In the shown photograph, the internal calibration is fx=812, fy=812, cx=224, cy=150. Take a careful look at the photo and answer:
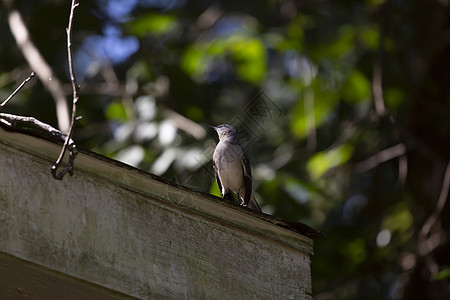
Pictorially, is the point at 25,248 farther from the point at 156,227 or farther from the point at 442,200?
the point at 442,200

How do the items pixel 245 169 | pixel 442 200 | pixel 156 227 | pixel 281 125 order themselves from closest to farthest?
pixel 156 227 → pixel 245 169 → pixel 442 200 → pixel 281 125

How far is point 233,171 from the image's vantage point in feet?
17.0

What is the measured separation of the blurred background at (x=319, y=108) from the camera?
20.9 ft

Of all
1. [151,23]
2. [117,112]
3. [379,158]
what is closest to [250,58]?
[151,23]

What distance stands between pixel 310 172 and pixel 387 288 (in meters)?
1.16

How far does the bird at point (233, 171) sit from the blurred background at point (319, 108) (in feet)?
1.87

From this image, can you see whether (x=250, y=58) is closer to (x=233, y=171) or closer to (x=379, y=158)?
(x=379, y=158)

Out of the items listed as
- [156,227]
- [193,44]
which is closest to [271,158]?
[193,44]

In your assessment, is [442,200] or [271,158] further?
[271,158]

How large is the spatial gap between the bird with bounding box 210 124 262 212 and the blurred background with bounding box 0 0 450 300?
0.57m

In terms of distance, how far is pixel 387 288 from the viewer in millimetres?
6797

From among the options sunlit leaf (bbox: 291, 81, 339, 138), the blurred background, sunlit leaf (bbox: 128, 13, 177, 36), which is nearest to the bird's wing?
the blurred background

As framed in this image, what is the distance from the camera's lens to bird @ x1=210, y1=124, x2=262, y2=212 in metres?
5.18

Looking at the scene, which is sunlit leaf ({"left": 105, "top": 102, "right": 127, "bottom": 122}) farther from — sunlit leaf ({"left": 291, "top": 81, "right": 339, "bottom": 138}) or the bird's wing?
the bird's wing
